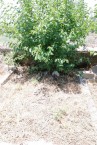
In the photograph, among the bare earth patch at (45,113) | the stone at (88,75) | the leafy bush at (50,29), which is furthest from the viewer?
the stone at (88,75)

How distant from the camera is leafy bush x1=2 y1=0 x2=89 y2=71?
5371 mm

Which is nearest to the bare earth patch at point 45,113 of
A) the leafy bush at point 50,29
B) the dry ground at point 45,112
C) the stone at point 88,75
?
the dry ground at point 45,112

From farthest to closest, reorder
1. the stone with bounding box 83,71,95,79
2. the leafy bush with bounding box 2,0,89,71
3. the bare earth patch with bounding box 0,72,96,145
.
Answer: the stone with bounding box 83,71,95,79
the leafy bush with bounding box 2,0,89,71
the bare earth patch with bounding box 0,72,96,145

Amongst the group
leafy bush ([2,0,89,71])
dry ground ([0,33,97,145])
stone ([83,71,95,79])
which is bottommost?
stone ([83,71,95,79])

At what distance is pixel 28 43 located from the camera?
5.65 meters

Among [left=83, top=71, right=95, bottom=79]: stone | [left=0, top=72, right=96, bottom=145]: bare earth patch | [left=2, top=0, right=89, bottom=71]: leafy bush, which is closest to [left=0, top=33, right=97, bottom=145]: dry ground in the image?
[left=0, top=72, right=96, bottom=145]: bare earth patch

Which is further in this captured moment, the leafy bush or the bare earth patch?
the leafy bush

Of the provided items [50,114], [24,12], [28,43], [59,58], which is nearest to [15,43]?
[28,43]

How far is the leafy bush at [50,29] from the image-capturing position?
537 cm

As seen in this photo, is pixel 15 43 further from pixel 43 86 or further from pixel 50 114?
pixel 50 114

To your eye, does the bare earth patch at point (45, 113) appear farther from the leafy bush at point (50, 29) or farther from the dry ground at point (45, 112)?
the leafy bush at point (50, 29)

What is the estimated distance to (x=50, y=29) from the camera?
5.40 m

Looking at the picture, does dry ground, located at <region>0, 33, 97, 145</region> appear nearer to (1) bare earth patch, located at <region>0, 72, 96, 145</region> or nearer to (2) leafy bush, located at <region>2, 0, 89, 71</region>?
(1) bare earth patch, located at <region>0, 72, 96, 145</region>

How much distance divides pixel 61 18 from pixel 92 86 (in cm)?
160
